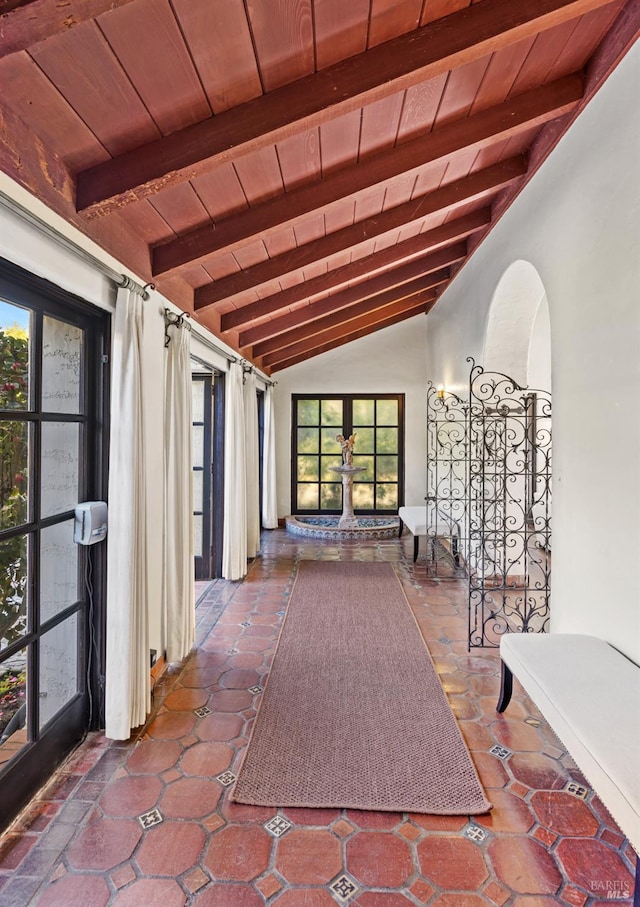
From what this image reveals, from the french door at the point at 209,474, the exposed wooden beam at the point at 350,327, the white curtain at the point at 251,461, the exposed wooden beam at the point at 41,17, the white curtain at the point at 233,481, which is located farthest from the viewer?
the exposed wooden beam at the point at 350,327

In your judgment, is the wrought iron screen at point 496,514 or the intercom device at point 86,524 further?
the wrought iron screen at point 496,514

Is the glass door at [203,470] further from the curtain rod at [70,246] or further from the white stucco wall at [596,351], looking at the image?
the white stucco wall at [596,351]

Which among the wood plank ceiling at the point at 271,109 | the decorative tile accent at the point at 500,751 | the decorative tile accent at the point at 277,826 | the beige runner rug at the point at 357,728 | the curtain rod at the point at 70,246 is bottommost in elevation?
the decorative tile accent at the point at 277,826

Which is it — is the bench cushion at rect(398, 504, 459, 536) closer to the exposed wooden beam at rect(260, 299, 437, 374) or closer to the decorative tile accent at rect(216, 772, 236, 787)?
the exposed wooden beam at rect(260, 299, 437, 374)

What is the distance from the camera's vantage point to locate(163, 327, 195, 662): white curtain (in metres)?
2.83

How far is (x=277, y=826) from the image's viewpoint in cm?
170

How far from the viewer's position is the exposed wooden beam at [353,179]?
2.29 m

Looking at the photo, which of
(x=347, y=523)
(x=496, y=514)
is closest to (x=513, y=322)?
(x=496, y=514)

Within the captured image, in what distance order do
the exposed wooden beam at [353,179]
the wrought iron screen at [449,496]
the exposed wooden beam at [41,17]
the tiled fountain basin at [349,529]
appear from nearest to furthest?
the exposed wooden beam at [41,17]
the exposed wooden beam at [353,179]
the wrought iron screen at [449,496]
the tiled fountain basin at [349,529]

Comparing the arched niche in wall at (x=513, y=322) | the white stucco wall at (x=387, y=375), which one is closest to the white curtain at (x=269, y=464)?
the white stucco wall at (x=387, y=375)

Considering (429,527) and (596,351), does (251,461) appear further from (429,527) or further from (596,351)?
(596,351)

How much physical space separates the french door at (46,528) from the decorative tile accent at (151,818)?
0.47 meters

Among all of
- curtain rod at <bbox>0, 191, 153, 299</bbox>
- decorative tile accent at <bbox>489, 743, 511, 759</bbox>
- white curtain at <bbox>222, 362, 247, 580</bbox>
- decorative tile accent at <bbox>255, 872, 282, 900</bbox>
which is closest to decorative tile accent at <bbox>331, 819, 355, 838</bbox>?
decorative tile accent at <bbox>255, 872, 282, 900</bbox>

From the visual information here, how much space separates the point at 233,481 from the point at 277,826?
2.99m
